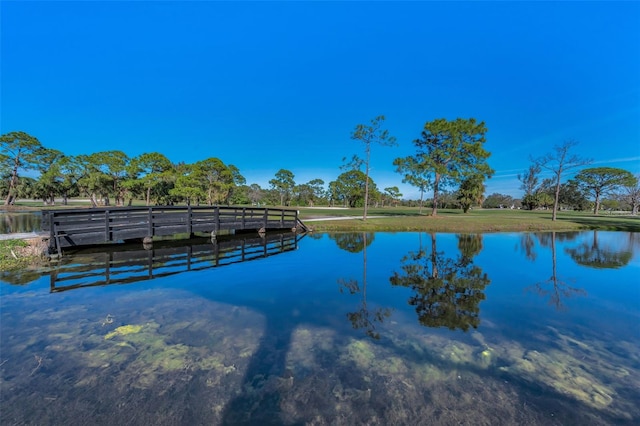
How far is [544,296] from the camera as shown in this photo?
7.60 metres

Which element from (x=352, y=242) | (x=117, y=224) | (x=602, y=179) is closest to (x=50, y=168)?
(x=117, y=224)

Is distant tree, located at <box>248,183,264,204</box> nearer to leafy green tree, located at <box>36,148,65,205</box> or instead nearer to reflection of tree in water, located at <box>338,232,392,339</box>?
leafy green tree, located at <box>36,148,65,205</box>

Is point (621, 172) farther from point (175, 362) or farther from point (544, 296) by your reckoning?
point (175, 362)

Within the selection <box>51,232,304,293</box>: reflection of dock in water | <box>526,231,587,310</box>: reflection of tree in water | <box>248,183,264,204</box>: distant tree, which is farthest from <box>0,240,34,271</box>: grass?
<box>248,183,264,204</box>: distant tree

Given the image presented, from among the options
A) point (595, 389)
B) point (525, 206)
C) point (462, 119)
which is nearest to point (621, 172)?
point (525, 206)

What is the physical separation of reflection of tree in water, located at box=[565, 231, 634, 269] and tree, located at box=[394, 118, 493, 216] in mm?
14563

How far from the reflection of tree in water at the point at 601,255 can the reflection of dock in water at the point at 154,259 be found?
13821 mm

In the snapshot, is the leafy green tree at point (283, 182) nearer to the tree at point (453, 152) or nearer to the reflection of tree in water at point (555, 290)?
the tree at point (453, 152)

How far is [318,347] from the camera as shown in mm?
4707

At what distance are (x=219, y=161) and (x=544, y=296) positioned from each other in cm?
5312

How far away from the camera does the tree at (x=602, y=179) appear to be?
56.9 metres

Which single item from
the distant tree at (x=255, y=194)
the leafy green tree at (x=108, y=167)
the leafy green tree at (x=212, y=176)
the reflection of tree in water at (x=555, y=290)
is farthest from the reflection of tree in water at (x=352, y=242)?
the distant tree at (x=255, y=194)

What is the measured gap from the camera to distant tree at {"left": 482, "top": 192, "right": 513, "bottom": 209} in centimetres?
8950

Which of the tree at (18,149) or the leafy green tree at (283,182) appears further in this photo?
the leafy green tree at (283,182)
